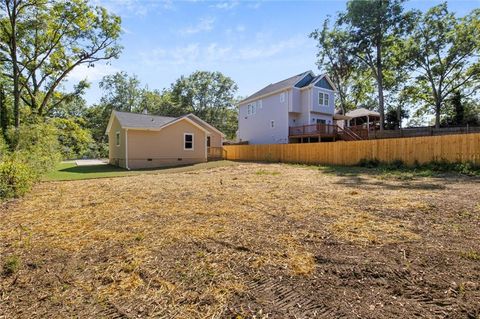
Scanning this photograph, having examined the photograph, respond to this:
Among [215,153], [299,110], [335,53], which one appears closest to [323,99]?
[299,110]

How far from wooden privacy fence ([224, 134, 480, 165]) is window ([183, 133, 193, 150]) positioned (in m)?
6.53

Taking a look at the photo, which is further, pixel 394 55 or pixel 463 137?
pixel 394 55

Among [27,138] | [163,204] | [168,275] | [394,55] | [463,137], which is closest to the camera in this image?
[168,275]

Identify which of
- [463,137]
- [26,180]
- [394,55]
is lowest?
[26,180]

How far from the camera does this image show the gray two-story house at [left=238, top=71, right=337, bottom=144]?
78.0ft

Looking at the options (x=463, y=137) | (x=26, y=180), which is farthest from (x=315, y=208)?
(x=463, y=137)

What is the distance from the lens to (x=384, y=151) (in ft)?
49.3

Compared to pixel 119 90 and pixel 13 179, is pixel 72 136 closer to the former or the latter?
pixel 13 179

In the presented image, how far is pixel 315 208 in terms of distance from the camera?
18.0 ft

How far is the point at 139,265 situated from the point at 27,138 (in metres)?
11.5

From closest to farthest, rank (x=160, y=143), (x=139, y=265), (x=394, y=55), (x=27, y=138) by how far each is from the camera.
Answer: (x=139, y=265) < (x=27, y=138) < (x=160, y=143) < (x=394, y=55)

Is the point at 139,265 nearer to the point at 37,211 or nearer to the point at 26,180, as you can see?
the point at 37,211

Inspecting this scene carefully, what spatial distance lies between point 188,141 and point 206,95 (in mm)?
23974

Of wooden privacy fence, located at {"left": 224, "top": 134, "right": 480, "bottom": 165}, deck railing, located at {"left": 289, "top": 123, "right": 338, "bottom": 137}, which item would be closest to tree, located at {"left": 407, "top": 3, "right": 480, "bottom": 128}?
deck railing, located at {"left": 289, "top": 123, "right": 338, "bottom": 137}
